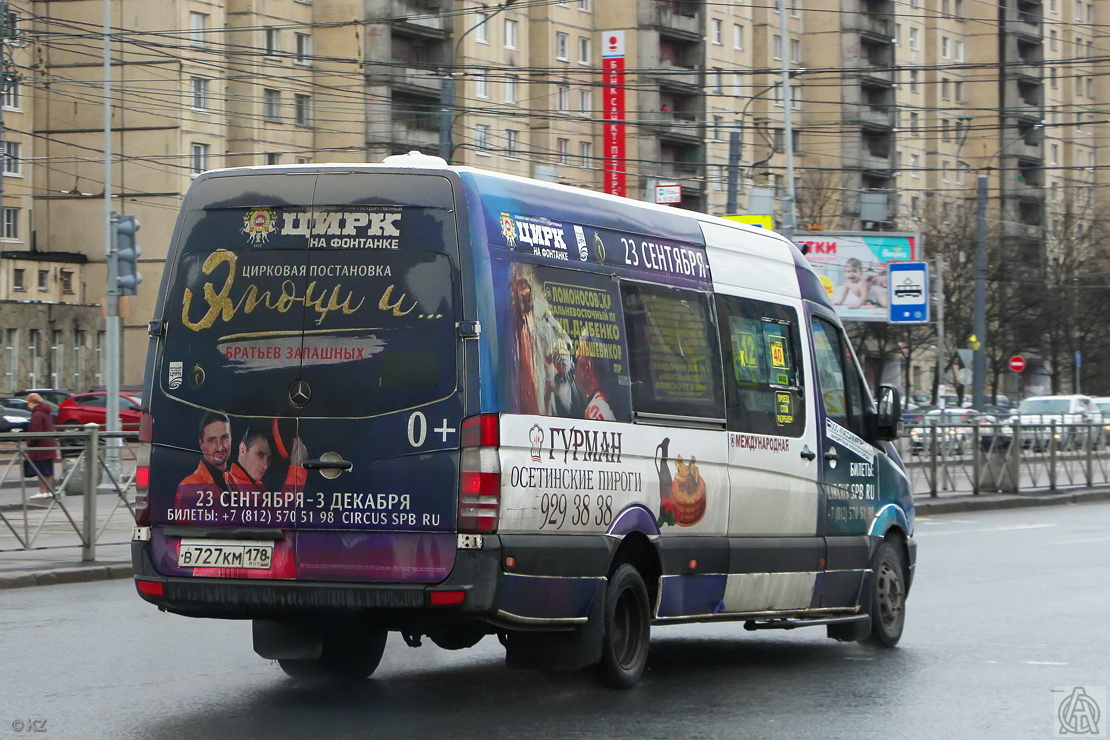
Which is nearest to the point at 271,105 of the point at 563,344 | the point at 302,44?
the point at 302,44

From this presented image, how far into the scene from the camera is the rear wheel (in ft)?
29.7

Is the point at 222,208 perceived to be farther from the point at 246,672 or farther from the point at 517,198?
the point at 246,672

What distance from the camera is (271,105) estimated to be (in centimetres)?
6475

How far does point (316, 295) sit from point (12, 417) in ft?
138

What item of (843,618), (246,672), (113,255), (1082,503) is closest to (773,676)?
(843,618)

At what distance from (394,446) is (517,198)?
4.18 ft

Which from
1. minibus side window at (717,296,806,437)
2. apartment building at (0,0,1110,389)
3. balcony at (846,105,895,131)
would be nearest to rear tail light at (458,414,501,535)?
minibus side window at (717,296,806,437)

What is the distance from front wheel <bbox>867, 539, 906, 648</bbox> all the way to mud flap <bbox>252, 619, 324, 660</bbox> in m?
3.88

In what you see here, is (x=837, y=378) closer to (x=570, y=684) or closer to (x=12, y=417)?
(x=570, y=684)

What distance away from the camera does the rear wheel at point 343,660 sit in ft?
29.7

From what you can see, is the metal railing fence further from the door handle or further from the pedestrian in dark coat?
the door handle

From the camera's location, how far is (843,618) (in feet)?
35.0

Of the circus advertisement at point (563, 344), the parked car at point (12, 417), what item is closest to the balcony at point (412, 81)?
the parked car at point (12, 417)

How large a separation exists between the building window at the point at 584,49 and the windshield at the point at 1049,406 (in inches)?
1166
